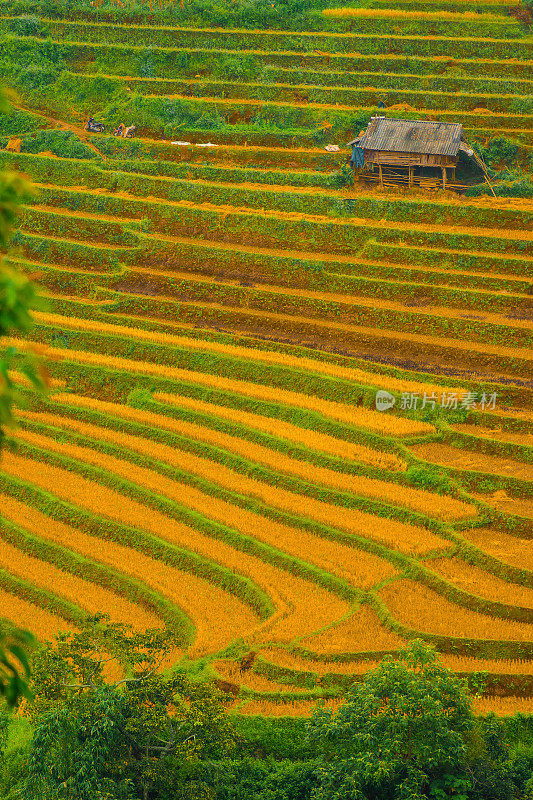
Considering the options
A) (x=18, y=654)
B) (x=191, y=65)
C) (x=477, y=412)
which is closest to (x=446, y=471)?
(x=477, y=412)

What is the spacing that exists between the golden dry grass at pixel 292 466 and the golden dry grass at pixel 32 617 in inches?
194

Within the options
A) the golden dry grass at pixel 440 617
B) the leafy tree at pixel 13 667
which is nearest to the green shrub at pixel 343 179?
the golden dry grass at pixel 440 617

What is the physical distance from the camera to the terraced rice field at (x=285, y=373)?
16844mm

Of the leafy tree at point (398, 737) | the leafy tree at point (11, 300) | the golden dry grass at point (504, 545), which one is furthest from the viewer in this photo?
the golden dry grass at point (504, 545)

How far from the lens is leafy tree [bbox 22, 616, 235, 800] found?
10.3m

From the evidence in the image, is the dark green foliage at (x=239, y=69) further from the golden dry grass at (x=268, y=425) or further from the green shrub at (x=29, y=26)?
the golden dry grass at (x=268, y=425)

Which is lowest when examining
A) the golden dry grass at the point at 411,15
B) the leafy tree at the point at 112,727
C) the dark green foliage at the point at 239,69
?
the leafy tree at the point at 112,727

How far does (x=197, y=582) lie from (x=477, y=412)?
300 inches

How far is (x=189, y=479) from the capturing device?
797 inches

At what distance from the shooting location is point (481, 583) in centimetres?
1700

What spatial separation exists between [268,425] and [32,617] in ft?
23.6

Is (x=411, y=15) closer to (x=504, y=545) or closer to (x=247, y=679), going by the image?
(x=504, y=545)

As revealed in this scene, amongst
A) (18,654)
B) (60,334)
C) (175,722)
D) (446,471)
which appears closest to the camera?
(18,654)

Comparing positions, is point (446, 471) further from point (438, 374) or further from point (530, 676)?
point (530, 676)
